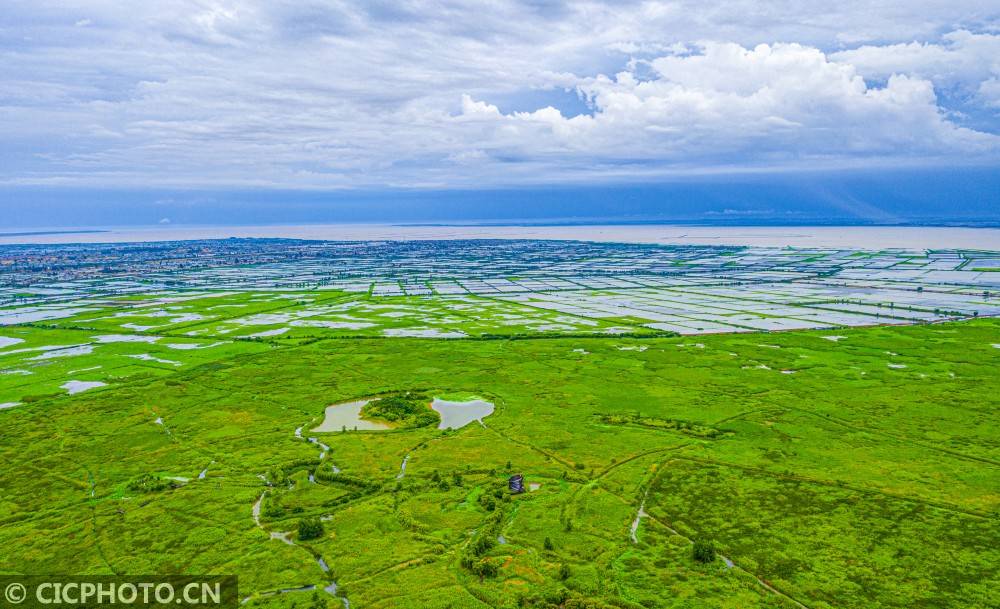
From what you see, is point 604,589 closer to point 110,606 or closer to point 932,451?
point 110,606

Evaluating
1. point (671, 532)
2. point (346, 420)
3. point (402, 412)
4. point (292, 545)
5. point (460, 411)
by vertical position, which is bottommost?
point (346, 420)

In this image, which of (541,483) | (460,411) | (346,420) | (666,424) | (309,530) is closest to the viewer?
(309,530)

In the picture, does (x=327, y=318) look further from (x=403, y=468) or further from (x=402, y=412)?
(x=403, y=468)

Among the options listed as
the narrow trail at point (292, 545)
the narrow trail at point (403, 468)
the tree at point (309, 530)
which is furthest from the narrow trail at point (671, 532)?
the tree at point (309, 530)

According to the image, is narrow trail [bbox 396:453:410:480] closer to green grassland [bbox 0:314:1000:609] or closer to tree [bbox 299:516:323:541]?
green grassland [bbox 0:314:1000:609]

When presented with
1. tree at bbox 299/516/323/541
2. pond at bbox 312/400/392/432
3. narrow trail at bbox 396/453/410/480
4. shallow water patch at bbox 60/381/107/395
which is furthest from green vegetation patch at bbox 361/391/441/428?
shallow water patch at bbox 60/381/107/395

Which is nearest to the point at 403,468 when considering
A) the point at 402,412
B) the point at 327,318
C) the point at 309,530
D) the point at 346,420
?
the point at 309,530
